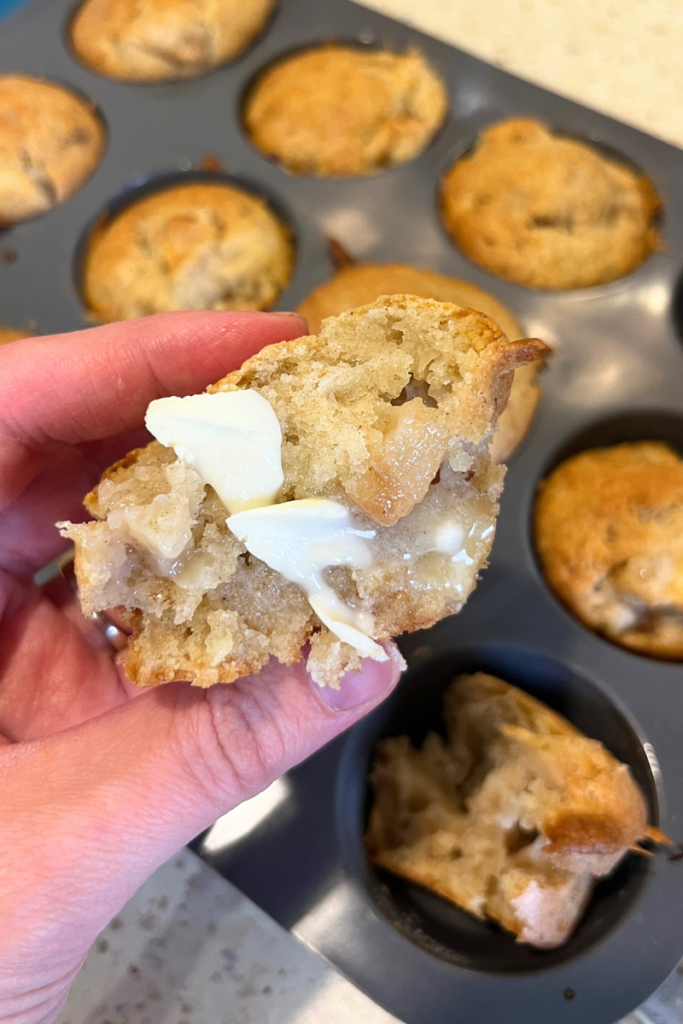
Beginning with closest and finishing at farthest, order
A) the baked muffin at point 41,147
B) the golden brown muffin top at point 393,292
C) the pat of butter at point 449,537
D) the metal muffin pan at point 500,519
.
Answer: the pat of butter at point 449,537
the metal muffin pan at point 500,519
the golden brown muffin top at point 393,292
the baked muffin at point 41,147

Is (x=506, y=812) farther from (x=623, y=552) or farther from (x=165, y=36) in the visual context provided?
(x=165, y=36)

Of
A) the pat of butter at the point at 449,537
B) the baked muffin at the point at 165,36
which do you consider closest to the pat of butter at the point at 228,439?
the pat of butter at the point at 449,537

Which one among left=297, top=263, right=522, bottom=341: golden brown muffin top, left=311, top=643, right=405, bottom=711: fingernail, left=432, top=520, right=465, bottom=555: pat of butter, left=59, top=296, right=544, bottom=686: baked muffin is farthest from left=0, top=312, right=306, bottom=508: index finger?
left=311, top=643, right=405, bottom=711: fingernail

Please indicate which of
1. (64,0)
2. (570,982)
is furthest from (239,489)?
(64,0)

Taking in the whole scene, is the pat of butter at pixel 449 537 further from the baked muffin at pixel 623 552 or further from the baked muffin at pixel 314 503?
the baked muffin at pixel 623 552

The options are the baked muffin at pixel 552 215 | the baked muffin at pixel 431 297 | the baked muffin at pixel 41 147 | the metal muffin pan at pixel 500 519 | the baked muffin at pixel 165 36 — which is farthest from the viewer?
the baked muffin at pixel 165 36

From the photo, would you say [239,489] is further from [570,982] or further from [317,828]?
[570,982]

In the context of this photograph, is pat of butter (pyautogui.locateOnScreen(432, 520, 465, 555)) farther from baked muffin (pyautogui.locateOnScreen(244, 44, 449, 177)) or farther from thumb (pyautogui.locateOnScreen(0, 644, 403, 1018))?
baked muffin (pyautogui.locateOnScreen(244, 44, 449, 177))
